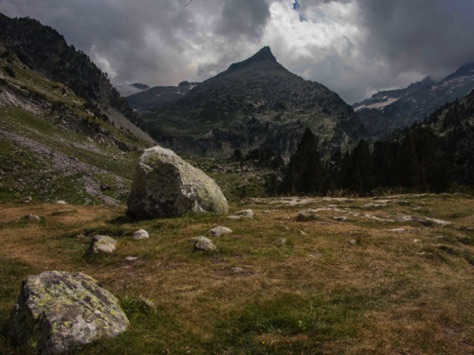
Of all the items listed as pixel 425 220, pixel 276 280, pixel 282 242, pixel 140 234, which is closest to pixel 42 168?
pixel 140 234

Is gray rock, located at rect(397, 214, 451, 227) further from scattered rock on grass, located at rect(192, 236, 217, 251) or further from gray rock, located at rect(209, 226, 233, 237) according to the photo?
scattered rock on grass, located at rect(192, 236, 217, 251)

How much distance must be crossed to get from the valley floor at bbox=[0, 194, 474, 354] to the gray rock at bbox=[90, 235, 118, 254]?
0.41m

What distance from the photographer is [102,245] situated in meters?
17.3

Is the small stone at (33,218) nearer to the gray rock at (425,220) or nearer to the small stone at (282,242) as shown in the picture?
the small stone at (282,242)

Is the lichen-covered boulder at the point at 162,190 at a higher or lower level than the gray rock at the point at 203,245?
higher

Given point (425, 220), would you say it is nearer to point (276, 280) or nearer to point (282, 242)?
point (282, 242)

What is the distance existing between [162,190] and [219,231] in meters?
7.97

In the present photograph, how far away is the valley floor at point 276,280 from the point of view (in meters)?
8.81

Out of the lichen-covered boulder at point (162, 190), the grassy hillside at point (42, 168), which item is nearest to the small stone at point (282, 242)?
the lichen-covered boulder at point (162, 190)

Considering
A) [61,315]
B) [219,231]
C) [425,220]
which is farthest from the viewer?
[425,220]

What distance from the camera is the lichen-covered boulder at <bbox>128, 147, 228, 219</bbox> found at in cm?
2558

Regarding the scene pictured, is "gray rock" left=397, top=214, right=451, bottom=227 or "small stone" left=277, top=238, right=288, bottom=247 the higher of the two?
"gray rock" left=397, top=214, right=451, bottom=227

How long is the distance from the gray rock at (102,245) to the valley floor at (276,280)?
41cm

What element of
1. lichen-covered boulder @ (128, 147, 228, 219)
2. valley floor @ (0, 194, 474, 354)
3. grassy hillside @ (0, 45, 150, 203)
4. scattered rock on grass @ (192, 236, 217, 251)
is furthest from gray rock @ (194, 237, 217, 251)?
grassy hillside @ (0, 45, 150, 203)
